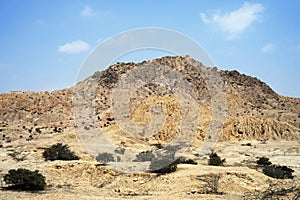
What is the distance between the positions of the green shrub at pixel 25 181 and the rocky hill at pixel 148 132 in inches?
25.3

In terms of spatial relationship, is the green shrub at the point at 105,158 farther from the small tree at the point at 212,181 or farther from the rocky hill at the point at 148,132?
the small tree at the point at 212,181

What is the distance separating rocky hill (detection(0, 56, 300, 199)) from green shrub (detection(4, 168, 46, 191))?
64 centimetres

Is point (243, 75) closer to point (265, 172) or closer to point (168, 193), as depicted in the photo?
point (265, 172)

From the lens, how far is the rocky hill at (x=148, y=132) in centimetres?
1655

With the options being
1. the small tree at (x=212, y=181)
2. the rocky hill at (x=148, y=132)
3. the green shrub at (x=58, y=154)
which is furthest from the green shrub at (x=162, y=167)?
the green shrub at (x=58, y=154)

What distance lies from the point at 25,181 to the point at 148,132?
30.4m

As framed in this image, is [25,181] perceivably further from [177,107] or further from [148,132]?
[177,107]

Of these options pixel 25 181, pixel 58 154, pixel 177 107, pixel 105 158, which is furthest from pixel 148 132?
pixel 25 181

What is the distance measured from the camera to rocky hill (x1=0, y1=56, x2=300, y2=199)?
1655 cm

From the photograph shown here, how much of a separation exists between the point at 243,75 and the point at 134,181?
282 feet

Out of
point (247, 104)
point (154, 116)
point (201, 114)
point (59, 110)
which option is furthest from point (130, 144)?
point (247, 104)

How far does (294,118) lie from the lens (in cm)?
7206

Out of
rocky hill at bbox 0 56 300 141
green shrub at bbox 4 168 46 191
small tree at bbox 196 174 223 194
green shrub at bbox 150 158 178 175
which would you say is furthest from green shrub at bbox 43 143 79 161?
rocky hill at bbox 0 56 300 141

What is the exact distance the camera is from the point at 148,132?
44688 millimetres
